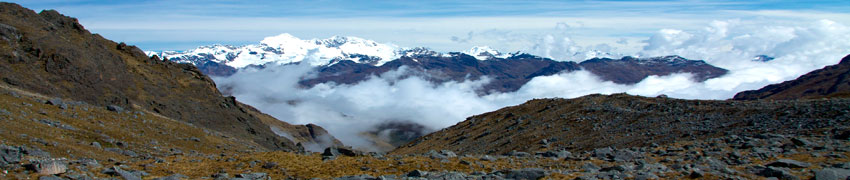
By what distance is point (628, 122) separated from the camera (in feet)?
148

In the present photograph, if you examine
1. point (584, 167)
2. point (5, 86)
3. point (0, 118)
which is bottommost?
point (584, 167)

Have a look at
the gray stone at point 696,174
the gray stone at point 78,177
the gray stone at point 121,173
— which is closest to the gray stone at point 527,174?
the gray stone at point 696,174

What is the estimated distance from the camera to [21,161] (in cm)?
1905

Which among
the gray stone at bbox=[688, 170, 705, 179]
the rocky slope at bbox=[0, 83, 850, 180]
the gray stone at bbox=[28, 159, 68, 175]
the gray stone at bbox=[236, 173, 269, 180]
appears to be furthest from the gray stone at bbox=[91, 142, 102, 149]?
the gray stone at bbox=[688, 170, 705, 179]

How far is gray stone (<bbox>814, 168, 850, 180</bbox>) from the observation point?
18422mm

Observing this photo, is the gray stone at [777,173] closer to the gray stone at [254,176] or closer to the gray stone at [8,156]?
the gray stone at [254,176]

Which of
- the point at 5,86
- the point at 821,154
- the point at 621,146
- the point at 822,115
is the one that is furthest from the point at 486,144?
the point at 5,86

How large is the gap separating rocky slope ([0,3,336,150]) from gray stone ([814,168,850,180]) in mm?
51938

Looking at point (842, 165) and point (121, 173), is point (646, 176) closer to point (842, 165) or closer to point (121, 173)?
point (842, 165)

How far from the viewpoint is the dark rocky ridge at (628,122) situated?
35.5 meters

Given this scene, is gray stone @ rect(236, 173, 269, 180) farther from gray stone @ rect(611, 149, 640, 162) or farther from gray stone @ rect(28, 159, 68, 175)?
gray stone @ rect(611, 149, 640, 162)

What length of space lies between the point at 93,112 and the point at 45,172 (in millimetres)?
28388

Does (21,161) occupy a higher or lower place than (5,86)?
lower

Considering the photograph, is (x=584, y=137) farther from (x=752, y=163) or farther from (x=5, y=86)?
(x=5, y=86)
